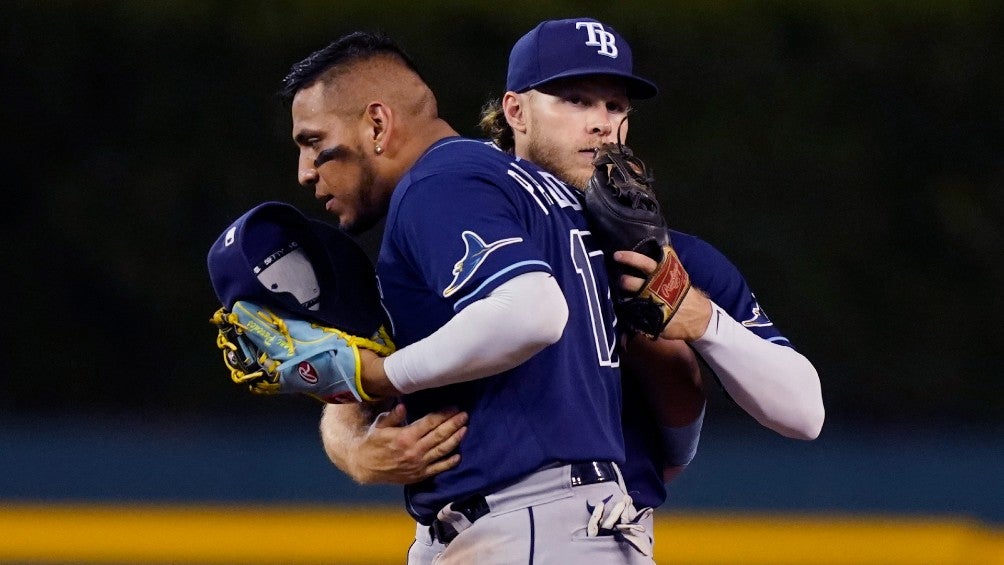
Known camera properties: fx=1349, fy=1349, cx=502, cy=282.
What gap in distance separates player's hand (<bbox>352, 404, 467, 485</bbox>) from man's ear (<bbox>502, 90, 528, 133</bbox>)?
912 mm

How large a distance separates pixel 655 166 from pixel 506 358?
4289 millimetres

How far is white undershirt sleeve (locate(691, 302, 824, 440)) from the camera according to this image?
8.58 ft

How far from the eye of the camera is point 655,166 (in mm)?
6438

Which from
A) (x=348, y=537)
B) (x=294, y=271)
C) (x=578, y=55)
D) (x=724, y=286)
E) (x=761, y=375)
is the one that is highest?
(x=578, y=55)

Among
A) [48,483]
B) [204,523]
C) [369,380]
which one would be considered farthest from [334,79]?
[48,483]

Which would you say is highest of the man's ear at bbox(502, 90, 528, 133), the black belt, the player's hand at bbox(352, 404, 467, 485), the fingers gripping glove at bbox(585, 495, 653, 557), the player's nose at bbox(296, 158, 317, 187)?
the man's ear at bbox(502, 90, 528, 133)

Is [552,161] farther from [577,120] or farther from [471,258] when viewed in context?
[471,258]

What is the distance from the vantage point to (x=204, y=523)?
601 centimetres

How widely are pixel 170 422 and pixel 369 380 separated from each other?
428 cm

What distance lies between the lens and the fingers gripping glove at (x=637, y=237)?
99.8 inches

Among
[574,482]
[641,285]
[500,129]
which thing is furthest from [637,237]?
[500,129]

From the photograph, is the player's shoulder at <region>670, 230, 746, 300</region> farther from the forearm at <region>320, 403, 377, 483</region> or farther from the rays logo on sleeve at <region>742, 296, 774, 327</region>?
the forearm at <region>320, 403, 377, 483</region>

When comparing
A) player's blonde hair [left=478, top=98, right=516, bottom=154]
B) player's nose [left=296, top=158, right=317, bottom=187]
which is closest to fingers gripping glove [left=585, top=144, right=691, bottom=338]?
player's nose [left=296, top=158, right=317, bottom=187]

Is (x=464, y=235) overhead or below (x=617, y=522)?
overhead
